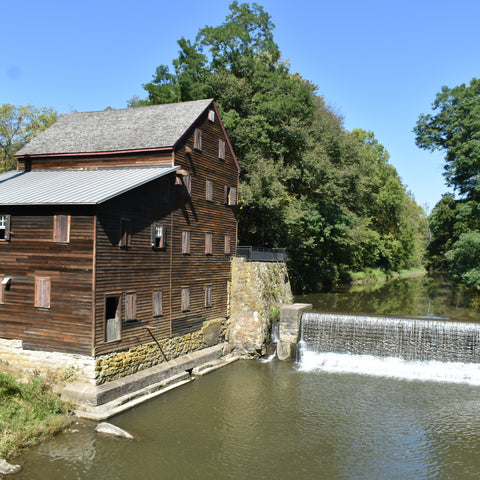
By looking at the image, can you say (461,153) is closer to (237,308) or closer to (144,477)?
(237,308)

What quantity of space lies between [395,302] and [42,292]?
34.7 metres

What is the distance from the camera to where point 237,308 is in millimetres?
28609

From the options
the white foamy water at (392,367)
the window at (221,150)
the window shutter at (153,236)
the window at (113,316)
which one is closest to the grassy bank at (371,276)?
the white foamy water at (392,367)

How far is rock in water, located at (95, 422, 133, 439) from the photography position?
15.8 meters

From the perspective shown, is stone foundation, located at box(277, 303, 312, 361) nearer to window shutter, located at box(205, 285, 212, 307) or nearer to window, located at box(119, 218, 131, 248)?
window shutter, located at box(205, 285, 212, 307)

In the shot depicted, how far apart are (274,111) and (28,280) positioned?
24.9 m

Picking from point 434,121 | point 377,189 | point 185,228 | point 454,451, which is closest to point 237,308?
point 185,228

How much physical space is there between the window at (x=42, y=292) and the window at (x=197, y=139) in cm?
1090

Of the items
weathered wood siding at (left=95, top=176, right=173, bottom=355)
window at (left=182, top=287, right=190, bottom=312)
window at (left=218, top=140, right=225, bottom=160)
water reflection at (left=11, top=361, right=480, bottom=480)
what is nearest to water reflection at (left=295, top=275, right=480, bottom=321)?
water reflection at (left=11, top=361, right=480, bottom=480)

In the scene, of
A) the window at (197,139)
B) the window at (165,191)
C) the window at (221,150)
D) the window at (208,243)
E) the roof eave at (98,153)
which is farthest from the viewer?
the window at (221,150)

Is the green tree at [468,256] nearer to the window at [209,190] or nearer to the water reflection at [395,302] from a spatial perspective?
the water reflection at [395,302]

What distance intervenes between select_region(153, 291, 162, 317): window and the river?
12.4ft

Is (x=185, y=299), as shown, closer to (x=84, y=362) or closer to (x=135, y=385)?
(x=135, y=385)

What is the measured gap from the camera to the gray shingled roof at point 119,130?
24.5 meters
